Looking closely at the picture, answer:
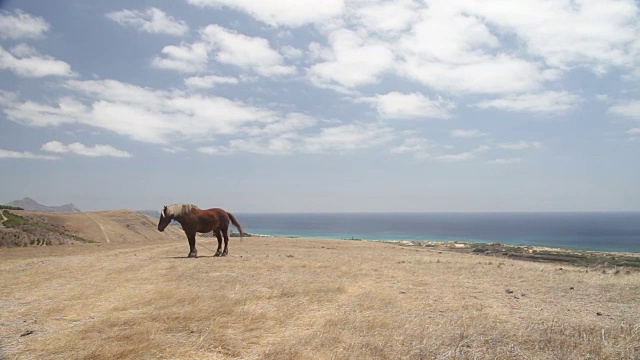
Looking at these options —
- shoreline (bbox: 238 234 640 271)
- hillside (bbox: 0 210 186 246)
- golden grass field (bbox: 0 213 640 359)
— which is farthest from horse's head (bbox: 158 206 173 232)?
shoreline (bbox: 238 234 640 271)

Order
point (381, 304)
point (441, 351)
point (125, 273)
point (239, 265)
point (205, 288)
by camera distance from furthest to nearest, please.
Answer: point (239, 265)
point (125, 273)
point (205, 288)
point (381, 304)
point (441, 351)

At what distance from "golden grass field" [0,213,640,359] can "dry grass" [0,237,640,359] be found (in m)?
0.04

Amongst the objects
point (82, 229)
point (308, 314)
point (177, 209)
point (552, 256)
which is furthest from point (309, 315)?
point (552, 256)

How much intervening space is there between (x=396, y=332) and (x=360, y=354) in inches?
55.9

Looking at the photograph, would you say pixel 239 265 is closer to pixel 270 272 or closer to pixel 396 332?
pixel 270 272

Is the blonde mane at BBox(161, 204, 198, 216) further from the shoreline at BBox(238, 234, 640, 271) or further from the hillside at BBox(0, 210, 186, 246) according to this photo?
the shoreline at BBox(238, 234, 640, 271)

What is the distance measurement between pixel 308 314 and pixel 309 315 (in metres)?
0.09

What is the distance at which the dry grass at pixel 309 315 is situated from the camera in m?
6.95

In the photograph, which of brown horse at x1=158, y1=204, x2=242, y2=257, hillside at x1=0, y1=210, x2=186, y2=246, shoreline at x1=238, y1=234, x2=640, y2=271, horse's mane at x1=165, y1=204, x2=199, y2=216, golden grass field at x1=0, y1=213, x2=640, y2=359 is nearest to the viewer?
golden grass field at x1=0, y1=213, x2=640, y2=359

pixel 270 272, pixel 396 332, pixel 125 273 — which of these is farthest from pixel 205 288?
pixel 396 332

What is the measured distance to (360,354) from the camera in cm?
673

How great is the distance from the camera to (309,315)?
9266 mm

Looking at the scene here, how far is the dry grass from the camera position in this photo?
695 centimetres

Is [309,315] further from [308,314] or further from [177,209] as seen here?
[177,209]
